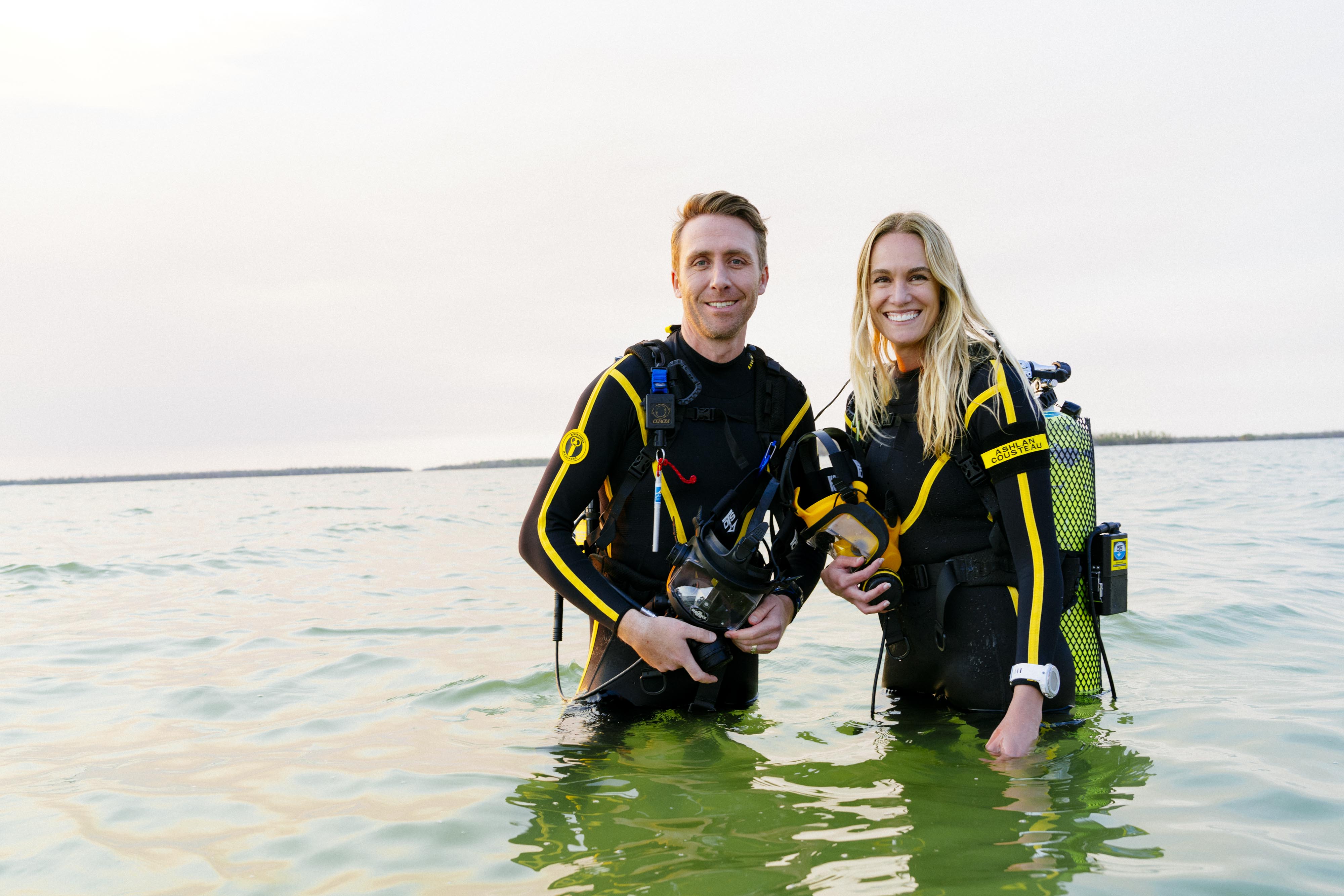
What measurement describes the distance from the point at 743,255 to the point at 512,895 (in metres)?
2.55

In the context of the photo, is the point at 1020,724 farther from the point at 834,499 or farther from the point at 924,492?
the point at 834,499

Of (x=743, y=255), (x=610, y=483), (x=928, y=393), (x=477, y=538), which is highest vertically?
(x=743, y=255)

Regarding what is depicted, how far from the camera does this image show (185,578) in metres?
11.2

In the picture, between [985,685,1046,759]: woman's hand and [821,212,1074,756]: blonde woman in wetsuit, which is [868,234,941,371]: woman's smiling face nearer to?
[821,212,1074,756]: blonde woman in wetsuit

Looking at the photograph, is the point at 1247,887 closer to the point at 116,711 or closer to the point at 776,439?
the point at 776,439

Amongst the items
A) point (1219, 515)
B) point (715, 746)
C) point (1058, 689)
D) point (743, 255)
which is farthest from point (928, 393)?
point (1219, 515)

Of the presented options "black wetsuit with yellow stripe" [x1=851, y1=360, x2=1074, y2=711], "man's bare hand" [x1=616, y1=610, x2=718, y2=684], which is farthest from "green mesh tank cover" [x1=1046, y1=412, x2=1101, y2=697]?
"man's bare hand" [x1=616, y1=610, x2=718, y2=684]

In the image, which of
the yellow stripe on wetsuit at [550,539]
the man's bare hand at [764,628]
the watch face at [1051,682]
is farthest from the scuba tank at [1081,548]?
the yellow stripe on wetsuit at [550,539]

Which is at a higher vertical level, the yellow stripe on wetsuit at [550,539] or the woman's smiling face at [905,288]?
the woman's smiling face at [905,288]

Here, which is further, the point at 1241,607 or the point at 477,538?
the point at 477,538

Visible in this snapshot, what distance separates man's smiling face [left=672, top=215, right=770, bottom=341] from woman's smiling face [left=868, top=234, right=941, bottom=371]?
0.53 metres

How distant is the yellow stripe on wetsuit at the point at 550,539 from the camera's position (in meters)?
3.47

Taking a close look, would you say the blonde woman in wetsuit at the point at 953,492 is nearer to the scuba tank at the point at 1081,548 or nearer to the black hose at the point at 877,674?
the black hose at the point at 877,674

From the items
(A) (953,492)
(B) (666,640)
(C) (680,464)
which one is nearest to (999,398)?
(A) (953,492)
